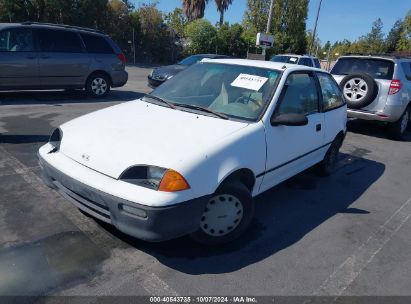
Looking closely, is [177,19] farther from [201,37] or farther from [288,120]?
[288,120]

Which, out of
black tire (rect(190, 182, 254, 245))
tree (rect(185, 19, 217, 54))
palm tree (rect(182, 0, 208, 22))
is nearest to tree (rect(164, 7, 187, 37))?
palm tree (rect(182, 0, 208, 22))

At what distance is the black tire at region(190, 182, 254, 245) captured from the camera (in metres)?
3.21

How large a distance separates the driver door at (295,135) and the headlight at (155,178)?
1207 millimetres

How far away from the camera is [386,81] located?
25.4ft

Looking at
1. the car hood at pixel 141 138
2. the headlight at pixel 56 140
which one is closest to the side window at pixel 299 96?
the car hood at pixel 141 138

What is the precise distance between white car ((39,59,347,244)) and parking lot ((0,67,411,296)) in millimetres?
333

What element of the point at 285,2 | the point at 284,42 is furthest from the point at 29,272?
the point at 285,2

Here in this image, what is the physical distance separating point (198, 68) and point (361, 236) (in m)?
2.65

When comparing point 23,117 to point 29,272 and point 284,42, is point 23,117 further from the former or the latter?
point 284,42

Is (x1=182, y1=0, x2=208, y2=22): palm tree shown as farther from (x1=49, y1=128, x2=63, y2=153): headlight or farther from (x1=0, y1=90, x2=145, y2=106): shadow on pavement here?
(x1=49, y1=128, x2=63, y2=153): headlight

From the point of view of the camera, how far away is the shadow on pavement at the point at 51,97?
907cm

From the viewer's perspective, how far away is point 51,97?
388 inches

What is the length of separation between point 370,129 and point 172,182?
7.93 metres

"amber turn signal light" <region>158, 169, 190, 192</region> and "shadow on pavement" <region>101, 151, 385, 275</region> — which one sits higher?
"amber turn signal light" <region>158, 169, 190, 192</region>
